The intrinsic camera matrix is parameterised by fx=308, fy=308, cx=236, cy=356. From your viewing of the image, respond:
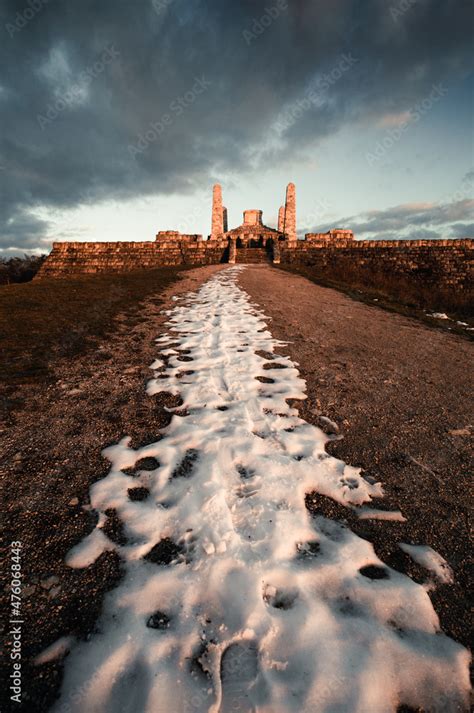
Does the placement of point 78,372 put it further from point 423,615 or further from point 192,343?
point 423,615

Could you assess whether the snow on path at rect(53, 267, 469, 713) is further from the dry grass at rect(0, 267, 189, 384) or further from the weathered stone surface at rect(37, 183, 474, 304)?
the weathered stone surface at rect(37, 183, 474, 304)

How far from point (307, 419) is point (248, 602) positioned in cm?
167

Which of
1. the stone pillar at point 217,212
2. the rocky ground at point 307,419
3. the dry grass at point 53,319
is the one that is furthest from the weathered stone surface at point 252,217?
the rocky ground at point 307,419

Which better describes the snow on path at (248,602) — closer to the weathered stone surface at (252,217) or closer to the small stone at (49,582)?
the small stone at (49,582)

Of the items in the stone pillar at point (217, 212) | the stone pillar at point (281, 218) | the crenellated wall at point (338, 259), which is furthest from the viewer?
the stone pillar at point (281, 218)

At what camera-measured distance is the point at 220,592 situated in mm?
1373

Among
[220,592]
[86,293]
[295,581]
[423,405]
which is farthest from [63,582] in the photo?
[86,293]

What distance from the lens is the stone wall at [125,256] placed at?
16.2 meters

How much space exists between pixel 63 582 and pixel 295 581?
107 cm

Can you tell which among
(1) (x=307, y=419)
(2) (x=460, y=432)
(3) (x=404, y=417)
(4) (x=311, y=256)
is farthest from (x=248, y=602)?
(4) (x=311, y=256)

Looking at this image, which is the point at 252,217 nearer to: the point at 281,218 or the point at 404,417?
the point at 281,218

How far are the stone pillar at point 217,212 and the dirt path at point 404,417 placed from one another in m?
26.2

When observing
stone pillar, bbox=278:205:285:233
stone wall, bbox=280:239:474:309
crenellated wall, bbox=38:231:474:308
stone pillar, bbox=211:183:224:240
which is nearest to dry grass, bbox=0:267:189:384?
crenellated wall, bbox=38:231:474:308

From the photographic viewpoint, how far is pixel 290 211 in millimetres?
28125
